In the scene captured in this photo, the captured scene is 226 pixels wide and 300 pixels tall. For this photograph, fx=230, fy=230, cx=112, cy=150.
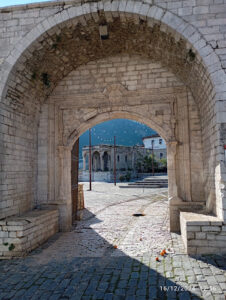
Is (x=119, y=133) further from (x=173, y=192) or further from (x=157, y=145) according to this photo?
(x=173, y=192)

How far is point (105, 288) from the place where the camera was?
333 cm

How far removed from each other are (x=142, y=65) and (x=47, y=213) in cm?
469

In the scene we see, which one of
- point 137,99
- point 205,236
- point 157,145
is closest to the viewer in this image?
point 205,236

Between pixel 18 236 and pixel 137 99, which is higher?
pixel 137 99

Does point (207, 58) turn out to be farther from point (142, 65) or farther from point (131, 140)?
point (131, 140)

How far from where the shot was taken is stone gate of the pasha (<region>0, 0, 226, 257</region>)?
4.68 m

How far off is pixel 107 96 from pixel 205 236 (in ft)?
13.9

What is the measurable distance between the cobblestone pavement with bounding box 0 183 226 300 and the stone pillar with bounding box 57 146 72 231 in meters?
A: 0.48

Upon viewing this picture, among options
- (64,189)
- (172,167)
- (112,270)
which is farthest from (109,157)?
(112,270)

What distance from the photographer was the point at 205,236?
4422 millimetres

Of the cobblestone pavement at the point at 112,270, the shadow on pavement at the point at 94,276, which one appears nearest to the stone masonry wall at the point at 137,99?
the cobblestone pavement at the point at 112,270

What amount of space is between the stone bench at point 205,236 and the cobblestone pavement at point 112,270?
0.17 meters

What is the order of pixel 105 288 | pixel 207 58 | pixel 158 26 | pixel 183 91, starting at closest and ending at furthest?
pixel 105 288 < pixel 207 58 < pixel 158 26 < pixel 183 91

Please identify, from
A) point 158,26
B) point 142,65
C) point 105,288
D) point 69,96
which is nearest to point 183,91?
point 142,65
